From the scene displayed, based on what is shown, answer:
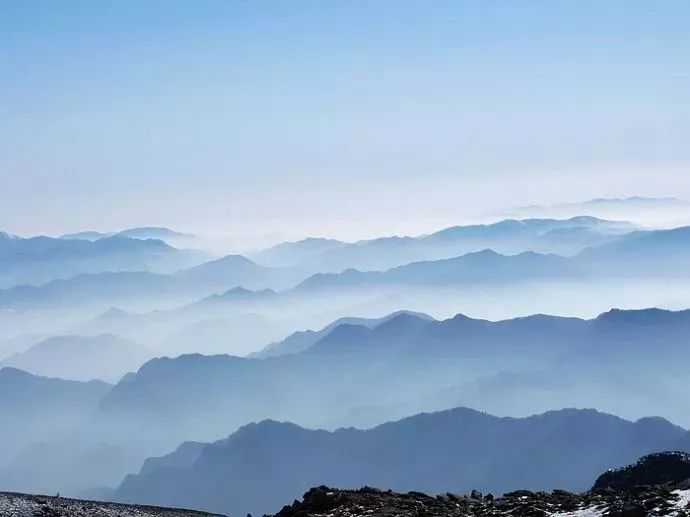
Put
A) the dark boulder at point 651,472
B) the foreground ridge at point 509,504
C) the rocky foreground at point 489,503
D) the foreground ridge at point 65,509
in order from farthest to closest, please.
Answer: the dark boulder at point 651,472, the foreground ridge at point 65,509, the rocky foreground at point 489,503, the foreground ridge at point 509,504

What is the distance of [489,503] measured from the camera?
2614 centimetres

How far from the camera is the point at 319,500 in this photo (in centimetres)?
2864

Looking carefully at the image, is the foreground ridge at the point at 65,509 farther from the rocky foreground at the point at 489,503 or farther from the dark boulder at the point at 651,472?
the dark boulder at the point at 651,472

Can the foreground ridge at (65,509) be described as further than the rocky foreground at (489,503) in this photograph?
Yes

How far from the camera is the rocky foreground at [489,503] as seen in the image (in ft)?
76.2

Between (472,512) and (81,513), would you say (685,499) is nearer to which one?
(472,512)

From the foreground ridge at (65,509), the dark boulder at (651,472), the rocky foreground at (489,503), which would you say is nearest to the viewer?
the rocky foreground at (489,503)

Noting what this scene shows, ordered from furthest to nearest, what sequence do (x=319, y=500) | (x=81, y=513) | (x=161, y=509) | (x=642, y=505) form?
(x=161, y=509) < (x=81, y=513) < (x=319, y=500) < (x=642, y=505)

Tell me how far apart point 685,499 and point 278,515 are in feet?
43.2

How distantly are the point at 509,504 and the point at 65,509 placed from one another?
16600 millimetres

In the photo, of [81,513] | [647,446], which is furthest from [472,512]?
[647,446]

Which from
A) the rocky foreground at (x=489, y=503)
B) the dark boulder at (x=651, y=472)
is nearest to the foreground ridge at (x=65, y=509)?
the rocky foreground at (x=489, y=503)

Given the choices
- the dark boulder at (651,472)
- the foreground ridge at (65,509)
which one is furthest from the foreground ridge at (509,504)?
the foreground ridge at (65,509)

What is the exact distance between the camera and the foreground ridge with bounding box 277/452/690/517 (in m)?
22.6
